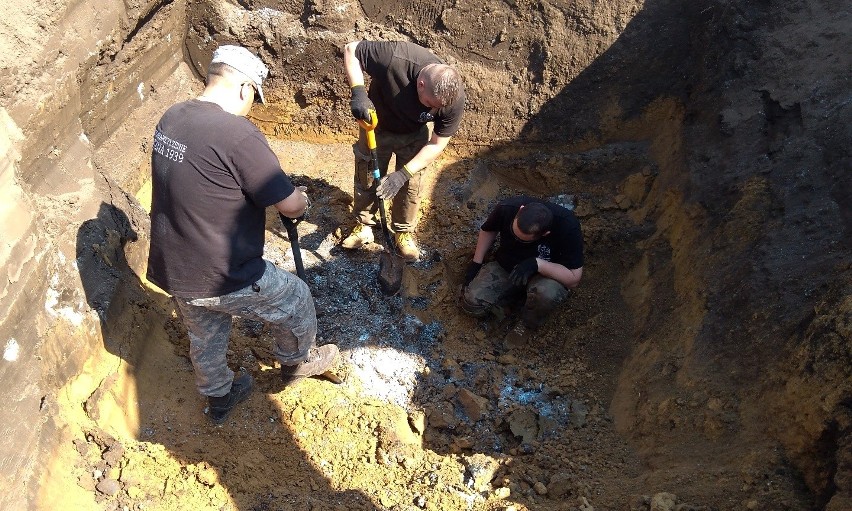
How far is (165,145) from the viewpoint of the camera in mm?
2525

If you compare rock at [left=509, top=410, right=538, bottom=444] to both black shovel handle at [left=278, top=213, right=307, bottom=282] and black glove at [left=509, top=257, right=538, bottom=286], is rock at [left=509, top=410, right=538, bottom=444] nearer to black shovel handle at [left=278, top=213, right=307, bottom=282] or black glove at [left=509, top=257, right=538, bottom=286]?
black glove at [left=509, top=257, right=538, bottom=286]

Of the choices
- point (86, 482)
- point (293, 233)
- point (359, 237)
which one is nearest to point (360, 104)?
point (293, 233)

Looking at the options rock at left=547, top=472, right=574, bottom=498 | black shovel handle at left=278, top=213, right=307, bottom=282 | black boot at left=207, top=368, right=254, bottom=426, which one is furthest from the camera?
black boot at left=207, top=368, right=254, bottom=426

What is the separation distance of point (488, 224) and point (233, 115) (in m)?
2.28

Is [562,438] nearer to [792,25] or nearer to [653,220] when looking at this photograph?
[653,220]

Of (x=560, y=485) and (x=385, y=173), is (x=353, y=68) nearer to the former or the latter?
(x=385, y=173)

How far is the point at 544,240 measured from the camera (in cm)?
432

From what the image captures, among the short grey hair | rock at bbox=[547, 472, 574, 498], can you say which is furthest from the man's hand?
rock at bbox=[547, 472, 574, 498]

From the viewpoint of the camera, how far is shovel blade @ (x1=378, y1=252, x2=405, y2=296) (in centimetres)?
450

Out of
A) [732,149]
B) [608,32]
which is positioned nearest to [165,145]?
[732,149]

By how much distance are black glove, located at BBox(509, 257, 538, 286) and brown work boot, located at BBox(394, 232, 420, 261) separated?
2.89 ft

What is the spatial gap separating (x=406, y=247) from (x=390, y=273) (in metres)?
0.31

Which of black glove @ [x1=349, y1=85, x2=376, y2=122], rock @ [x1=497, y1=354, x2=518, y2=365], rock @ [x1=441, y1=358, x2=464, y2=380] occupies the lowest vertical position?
rock @ [x1=497, y1=354, x2=518, y2=365]

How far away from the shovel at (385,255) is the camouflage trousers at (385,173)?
9 centimetres
